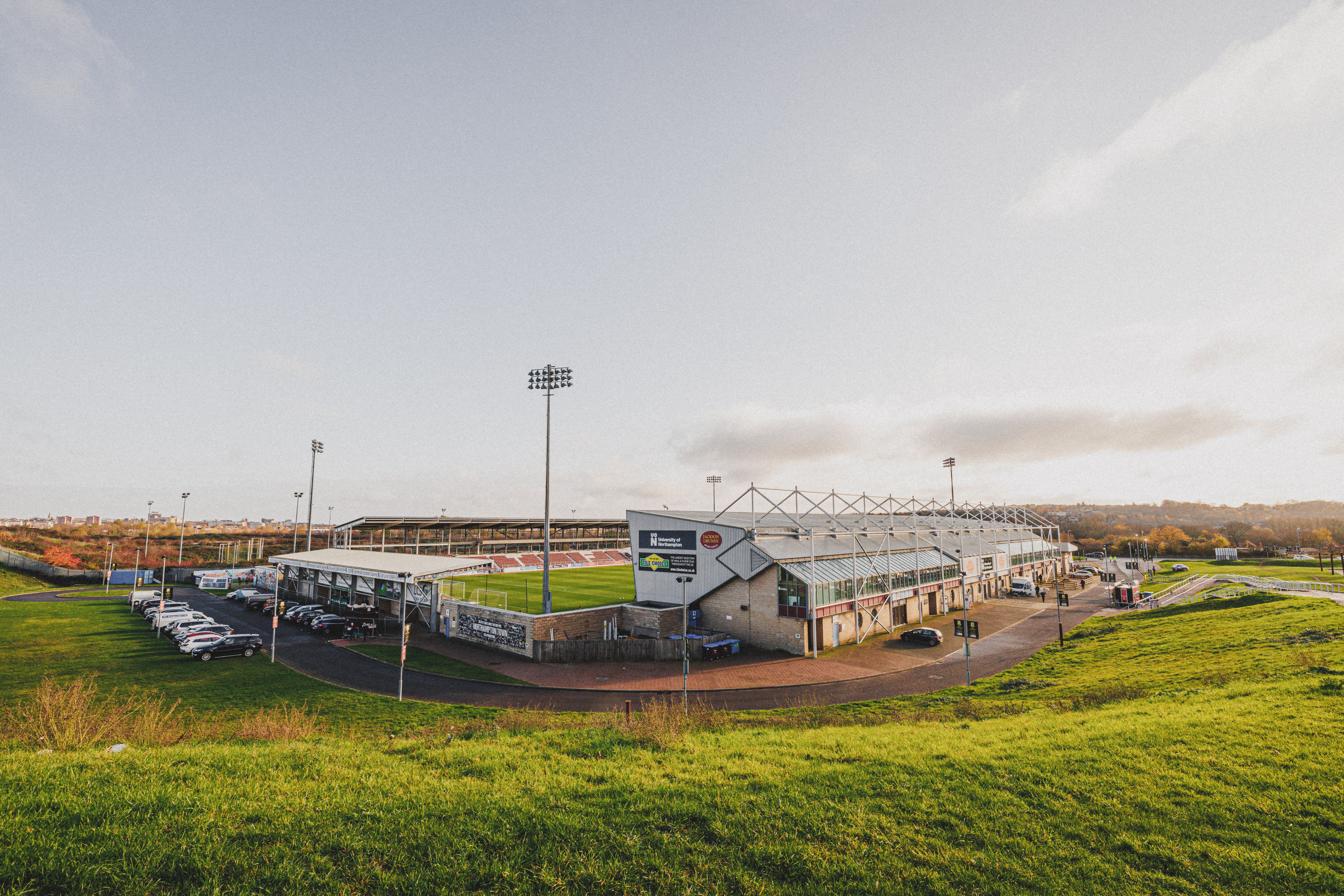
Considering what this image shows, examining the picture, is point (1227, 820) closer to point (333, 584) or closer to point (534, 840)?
point (534, 840)

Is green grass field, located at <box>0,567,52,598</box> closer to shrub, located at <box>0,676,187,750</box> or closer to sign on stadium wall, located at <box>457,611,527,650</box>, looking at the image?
sign on stadium wall, located at <box>457,611,527,650</box>

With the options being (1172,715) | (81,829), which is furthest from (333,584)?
(1172,715)

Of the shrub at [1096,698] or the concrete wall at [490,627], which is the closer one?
the shrub at [1096,698]

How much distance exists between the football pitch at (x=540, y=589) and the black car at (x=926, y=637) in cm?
2076

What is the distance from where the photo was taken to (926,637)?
39.9 metres

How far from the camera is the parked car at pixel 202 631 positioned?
3719cm

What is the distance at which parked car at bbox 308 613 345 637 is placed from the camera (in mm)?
42281

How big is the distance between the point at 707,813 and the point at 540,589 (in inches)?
2044

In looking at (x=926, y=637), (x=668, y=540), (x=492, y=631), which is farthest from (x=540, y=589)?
(x=926, y=637)

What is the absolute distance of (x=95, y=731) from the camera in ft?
49.9

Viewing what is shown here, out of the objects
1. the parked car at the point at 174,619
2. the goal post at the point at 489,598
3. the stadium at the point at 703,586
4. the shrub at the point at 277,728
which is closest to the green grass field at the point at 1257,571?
the stadium at the point at 703,586

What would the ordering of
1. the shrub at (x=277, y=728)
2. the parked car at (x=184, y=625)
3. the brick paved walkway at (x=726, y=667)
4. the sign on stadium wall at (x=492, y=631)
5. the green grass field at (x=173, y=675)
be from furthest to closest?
1. the parked car at (x=184, y=625)
2. the sign on stadium wall at (x=492, y=631)
3. the brick paved walkway at (x=726, y=667)
4. the green grass field at (x=173, y=675)
5. the shrub at (x=277, y=728)

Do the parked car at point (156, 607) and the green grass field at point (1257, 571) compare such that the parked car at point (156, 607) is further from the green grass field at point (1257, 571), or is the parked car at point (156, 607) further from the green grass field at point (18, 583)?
the green grass field at point (1257, 571)

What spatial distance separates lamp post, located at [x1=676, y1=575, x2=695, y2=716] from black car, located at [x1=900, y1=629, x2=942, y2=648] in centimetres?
1557
